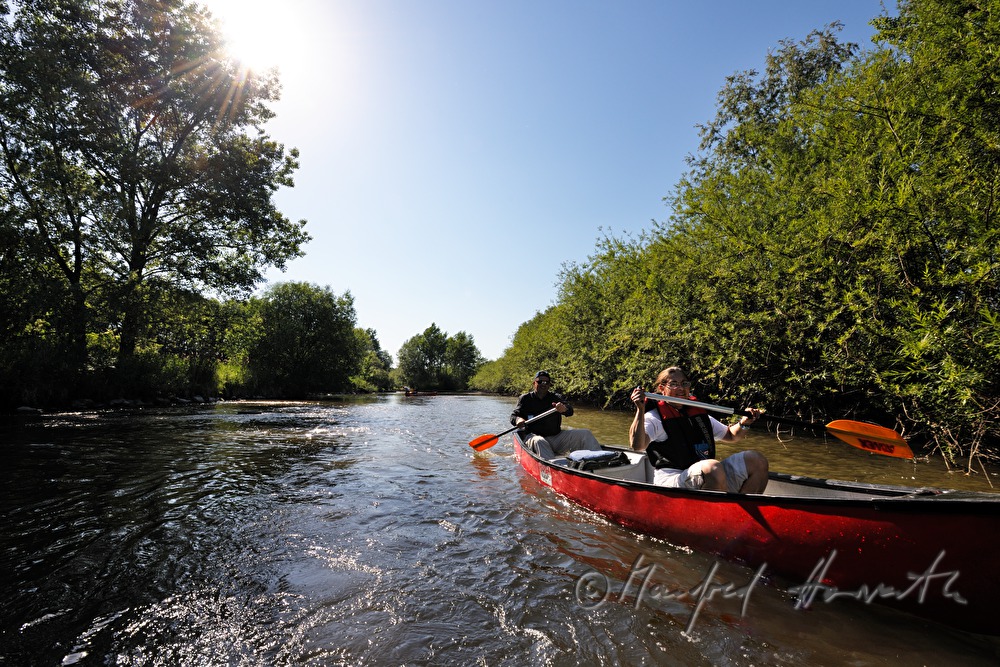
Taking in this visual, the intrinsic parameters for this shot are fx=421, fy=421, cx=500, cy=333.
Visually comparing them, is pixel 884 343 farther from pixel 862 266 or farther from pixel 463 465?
pixel 463 465

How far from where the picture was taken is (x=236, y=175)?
66.4 feet

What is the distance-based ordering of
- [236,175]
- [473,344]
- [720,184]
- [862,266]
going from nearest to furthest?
[862,266] → [720,184] → [236,175] → [473,344]

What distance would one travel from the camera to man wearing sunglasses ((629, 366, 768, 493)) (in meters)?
4.23

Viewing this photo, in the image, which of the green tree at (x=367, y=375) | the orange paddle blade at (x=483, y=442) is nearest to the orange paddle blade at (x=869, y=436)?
the orange paddle blade at (x=483, y=442)

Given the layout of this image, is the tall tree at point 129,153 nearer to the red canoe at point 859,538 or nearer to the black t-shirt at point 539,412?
the black t-shirt at point 539,412

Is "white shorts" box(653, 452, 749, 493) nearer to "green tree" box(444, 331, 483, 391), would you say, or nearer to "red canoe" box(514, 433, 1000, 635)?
"red canoe" box(514, 433, 1000, 635)

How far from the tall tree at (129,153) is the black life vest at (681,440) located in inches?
789

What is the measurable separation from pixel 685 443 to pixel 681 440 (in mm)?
54

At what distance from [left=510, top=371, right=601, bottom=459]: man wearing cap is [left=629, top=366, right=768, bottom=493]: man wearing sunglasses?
9.65 feet

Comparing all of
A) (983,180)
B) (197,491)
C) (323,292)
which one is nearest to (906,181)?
(983,180)

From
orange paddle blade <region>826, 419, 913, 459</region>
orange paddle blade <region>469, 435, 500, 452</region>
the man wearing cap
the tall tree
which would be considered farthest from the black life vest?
the tall tree

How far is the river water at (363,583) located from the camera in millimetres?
2715

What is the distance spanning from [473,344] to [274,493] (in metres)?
80.3

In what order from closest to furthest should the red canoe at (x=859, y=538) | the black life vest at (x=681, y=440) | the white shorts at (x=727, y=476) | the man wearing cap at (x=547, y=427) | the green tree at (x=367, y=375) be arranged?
the red canoe at (x=859, y=538) → the white shorts at (x=727, y=476) → the black life vest at (x=681, y=440) → the man wearing cap at (x=547, y=427) → the green tree at (x=367, y=375)
